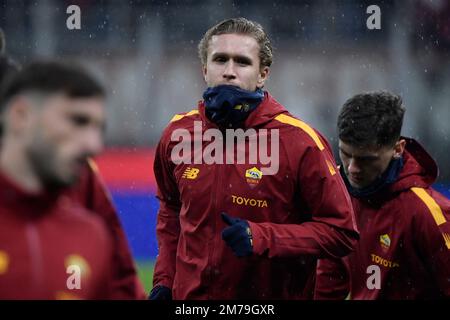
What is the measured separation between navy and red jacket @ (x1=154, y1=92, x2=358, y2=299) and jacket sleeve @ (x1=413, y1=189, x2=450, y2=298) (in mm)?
414

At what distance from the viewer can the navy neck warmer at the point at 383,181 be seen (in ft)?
14.3

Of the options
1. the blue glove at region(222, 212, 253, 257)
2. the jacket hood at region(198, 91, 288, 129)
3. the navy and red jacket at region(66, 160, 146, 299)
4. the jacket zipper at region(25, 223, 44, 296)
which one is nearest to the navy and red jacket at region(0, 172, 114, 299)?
the jacket zipper at region(25, 223, 44, 296)

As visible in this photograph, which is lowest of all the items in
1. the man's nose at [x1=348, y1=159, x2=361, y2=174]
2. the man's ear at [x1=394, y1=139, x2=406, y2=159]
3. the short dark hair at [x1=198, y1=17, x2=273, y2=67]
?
the man's nose at [x1=348, y1=159, x2=361, y2=174]

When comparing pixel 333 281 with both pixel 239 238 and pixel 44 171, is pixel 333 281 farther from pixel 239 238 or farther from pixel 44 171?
pixel 44 171

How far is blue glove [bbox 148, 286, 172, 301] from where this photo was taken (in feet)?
13.6

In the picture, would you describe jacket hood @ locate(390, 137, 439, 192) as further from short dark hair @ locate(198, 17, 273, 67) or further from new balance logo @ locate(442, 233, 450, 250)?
short dark hair @ locate(198, 17, 273, 67)

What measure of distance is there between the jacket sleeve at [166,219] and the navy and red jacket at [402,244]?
81 centimetres

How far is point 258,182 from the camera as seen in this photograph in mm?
3914

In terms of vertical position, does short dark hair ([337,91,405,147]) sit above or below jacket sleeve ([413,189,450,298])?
above

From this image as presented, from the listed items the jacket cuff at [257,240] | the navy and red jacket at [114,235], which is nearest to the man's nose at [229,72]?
the jacket cuff at [257,240]

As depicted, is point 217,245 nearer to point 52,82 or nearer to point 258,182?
point 258,182

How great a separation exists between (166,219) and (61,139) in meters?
2.01

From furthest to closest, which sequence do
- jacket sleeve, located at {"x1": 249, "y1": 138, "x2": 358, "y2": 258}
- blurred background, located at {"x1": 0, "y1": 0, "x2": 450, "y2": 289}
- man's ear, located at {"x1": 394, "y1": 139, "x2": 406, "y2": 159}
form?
blurred background, located at {"x1": 0, "y1": 0, "x2": 450, "y2": 289} < man's ear, located at {"x1": 394, "y1": 139, "x2": 406, "y2": 159} < jacket sleeve, located at {"x1": 249, "y1": 138, "x2": 358, "y2": 258}
